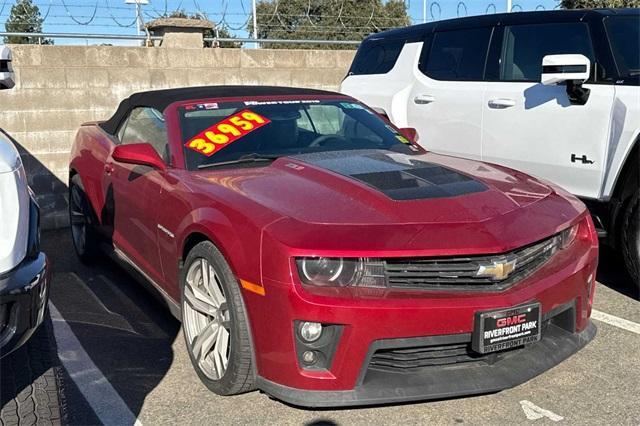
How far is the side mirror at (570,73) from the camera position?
473cm

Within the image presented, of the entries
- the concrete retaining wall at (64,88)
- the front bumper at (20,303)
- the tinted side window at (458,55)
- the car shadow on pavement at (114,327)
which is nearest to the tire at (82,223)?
the car shadow on pavement at (114,327)

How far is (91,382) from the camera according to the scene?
3615 mm

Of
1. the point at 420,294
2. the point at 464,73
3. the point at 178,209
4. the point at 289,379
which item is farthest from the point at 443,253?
the point at 464,73

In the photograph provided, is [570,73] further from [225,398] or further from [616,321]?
[225,398]

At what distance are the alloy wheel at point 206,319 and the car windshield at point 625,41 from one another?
10.6 feet

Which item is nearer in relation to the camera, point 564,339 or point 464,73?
point 564,339

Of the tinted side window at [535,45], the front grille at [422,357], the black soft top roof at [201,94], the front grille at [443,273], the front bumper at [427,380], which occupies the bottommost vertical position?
the front bumper at [427,380]

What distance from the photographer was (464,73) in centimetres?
599

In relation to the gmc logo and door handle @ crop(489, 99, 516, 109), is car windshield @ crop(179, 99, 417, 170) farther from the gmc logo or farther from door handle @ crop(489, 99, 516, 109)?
the gmc logo

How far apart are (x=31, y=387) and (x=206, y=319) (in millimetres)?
1021

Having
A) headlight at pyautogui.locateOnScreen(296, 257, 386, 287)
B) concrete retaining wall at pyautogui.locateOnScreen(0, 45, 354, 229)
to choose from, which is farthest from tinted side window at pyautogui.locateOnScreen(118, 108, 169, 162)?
concrete retaining wall at pyautogui.locateOnScreen(0, 45, 354, 229)

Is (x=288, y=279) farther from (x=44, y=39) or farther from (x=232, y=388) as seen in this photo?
(x=44, y=39)

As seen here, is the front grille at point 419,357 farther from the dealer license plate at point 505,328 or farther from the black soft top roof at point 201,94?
the black soft top roof at point 201,94

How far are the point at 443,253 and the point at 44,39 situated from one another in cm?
653
